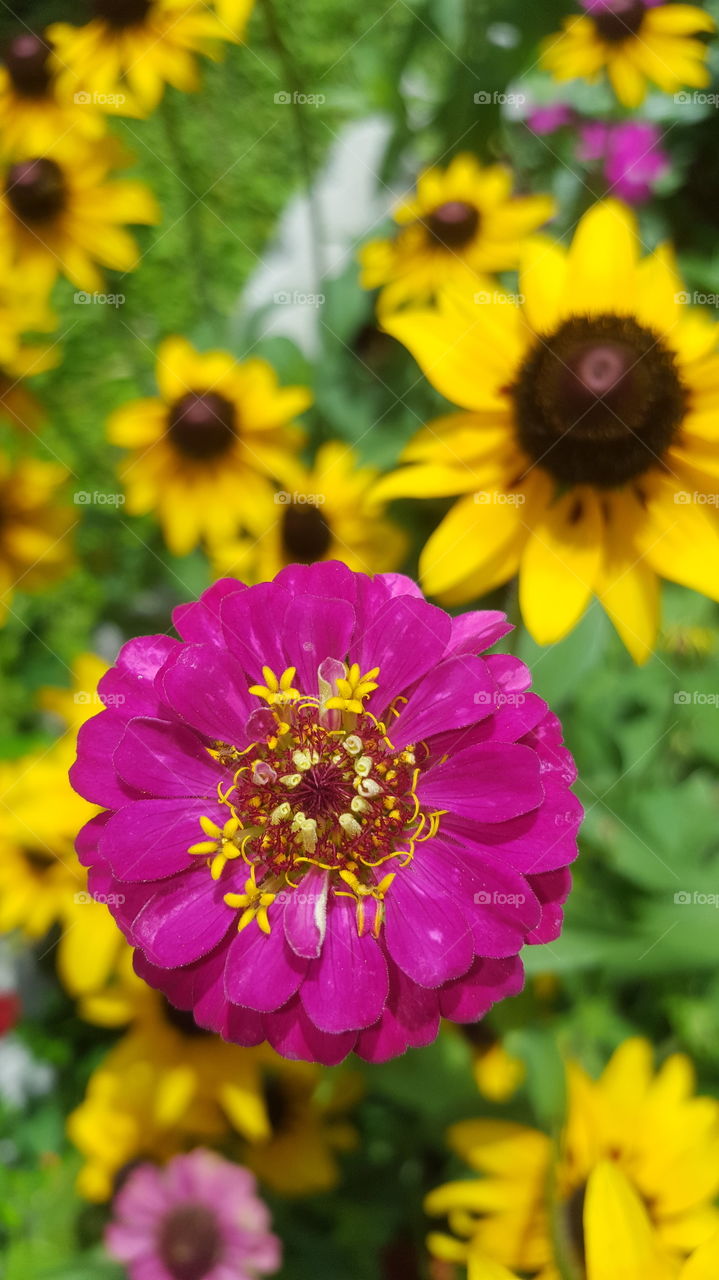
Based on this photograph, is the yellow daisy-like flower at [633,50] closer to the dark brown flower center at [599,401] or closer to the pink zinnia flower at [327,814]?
the dark brown flower center at [599,401]

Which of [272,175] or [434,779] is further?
[272,175]

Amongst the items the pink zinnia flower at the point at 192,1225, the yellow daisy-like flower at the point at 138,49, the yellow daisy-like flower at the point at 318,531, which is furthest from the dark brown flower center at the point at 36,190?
the pink zinnia flower at the point at 192,1225

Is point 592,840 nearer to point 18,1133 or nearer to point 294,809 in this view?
point 294,809

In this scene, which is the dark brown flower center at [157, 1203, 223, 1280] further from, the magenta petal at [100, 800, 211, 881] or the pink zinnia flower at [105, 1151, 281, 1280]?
the magenta petal at [100, 800, 211, 881]

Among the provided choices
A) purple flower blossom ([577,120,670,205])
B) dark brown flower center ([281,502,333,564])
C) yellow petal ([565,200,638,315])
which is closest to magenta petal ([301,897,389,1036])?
yellow petal ([565,200,638,315])

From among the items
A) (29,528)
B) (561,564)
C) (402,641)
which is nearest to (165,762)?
(402,641)

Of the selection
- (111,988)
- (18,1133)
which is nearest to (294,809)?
(111,988)
